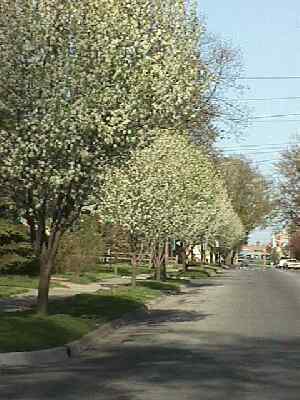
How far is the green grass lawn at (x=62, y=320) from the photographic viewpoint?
16000 millimetres

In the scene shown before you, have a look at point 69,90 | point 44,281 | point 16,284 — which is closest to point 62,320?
point 44,281

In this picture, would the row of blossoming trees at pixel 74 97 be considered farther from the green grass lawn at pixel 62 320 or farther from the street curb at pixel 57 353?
the street curb at pixel 57 353

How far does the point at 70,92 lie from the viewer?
17.8 meters

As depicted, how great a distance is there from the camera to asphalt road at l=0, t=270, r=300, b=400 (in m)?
11.6

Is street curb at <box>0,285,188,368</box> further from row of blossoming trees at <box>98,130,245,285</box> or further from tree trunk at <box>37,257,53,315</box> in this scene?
row of blossoming trees at <box>98,130,245,285</box>

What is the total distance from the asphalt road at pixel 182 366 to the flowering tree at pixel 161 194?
8.40 m

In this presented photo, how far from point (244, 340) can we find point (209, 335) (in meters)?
1.29

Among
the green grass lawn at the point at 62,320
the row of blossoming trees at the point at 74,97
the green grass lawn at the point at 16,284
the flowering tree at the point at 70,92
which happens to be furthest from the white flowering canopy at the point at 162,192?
the flowering tree at the point at 70,92

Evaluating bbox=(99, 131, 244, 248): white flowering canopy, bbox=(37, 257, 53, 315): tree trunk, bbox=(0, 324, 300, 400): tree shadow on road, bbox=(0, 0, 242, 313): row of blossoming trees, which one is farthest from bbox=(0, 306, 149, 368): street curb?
bbox=(99, 131, 244, 248): white flowering canopy

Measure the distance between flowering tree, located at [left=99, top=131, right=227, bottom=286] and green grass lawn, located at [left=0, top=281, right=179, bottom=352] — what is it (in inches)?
122

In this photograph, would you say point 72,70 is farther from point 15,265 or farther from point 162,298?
point 15,265

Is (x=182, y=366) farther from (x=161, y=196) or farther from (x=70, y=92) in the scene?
(x=161, y=196)

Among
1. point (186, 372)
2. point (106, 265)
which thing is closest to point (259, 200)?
point (106, 265)

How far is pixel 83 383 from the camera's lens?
12.4 metres
